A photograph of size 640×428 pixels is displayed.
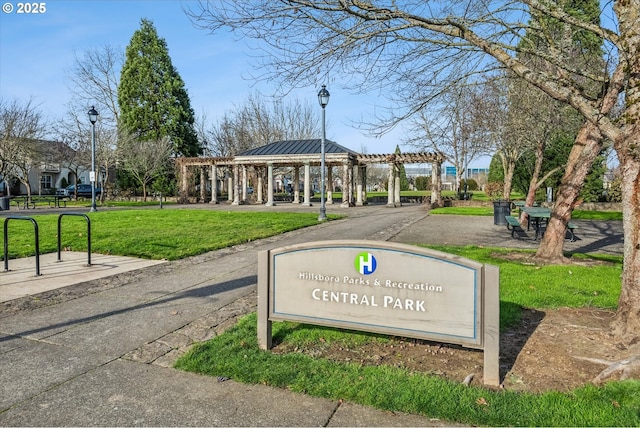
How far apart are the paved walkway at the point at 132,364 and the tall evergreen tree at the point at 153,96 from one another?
41816 millimetres

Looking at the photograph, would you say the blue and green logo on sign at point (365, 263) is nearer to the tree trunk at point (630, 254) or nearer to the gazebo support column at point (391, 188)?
the tree trunk at point (630, 254)

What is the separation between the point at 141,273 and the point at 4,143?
101 feet

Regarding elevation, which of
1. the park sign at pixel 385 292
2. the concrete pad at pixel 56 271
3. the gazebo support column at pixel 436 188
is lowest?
the concrete pad at pixel 56 271

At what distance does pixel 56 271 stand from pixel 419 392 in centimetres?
671

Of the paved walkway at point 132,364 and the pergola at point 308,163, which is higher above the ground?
the pergola at point 308,163

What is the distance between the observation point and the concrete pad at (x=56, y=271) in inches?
234

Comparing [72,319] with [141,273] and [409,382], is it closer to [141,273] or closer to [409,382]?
[141,273]

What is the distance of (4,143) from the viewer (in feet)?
98.4

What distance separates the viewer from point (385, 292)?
347cm

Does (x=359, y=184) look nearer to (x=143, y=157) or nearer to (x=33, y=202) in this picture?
(x=143, y=157)

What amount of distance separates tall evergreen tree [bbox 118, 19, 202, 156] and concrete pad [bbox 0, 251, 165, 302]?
38.5 m

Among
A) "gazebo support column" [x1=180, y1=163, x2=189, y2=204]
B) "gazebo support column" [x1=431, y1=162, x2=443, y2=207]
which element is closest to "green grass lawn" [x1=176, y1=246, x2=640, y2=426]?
"gazebo support column" [x1=431, y1=162, x2=443, y2=207]

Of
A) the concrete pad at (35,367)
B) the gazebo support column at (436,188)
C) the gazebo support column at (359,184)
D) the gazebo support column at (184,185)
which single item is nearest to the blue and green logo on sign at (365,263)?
the concrete pad at (35,367)

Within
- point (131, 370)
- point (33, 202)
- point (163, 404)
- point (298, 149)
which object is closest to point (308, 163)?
point (298, 149)
